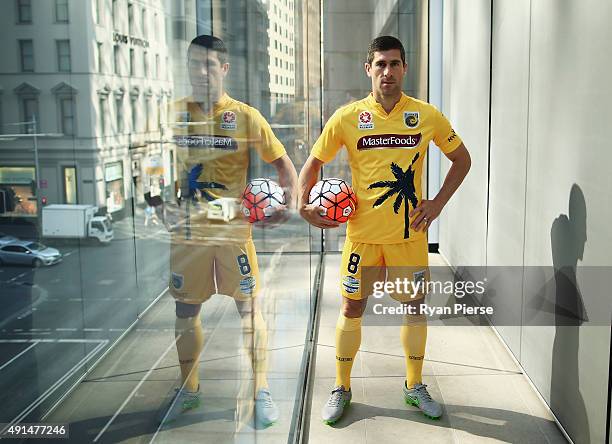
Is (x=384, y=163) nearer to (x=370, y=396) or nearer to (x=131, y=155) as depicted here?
(x=370, y=396)

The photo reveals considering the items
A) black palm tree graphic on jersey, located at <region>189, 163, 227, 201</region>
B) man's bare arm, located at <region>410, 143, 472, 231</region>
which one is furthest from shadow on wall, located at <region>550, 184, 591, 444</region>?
black palm tree graphic on jersey, located at <region>189, 163, 227, 201</region>

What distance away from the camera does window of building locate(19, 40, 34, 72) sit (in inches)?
22.9

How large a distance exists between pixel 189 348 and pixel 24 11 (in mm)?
525

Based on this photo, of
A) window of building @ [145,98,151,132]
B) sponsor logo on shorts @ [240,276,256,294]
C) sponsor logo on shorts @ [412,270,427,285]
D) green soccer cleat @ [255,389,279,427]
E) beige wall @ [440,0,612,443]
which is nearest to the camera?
window of building @ [145,98,151,132]

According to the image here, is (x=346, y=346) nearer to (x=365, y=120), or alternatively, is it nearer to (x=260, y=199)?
(x=365, y=120)

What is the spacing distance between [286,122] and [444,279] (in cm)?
331

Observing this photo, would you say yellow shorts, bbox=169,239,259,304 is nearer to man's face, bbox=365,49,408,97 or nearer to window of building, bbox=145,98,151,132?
window of building, bbox=145,98,151,132

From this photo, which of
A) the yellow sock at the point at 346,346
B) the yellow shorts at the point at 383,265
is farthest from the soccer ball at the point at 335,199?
the yellow sock at the point at 346,346

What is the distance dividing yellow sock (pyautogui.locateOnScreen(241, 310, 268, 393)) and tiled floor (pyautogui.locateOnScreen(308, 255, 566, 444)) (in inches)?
44.1

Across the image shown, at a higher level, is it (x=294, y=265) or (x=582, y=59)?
(x=582, y=59)

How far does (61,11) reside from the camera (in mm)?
655

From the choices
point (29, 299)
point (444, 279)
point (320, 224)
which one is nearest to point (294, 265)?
point (320, 224)

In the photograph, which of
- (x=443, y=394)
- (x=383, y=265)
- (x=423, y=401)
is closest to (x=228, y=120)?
(x=383, y=265)

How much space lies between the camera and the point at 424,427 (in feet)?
9.15
